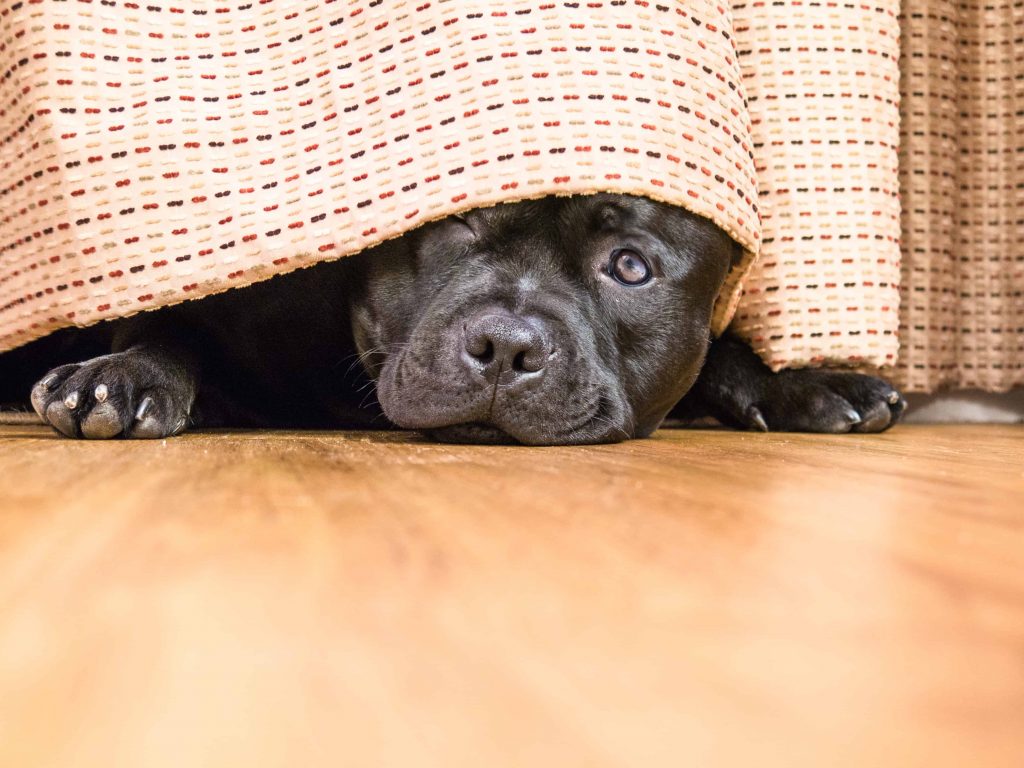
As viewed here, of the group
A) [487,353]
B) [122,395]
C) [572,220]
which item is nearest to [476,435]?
[487,353]

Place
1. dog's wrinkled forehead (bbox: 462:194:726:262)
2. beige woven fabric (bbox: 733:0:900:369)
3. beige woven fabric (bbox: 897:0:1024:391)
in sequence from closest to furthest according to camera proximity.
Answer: dog's wrinkled forehead (bbox: 462:194:726:262) → beige woven fabric (bbox: 733:0:900:369) → beige woven fabric (bbox: 897:0:1024:391)

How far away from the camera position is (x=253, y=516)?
0.63 m

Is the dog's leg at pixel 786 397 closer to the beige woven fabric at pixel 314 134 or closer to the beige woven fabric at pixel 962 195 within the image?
the beige woven fabric at pixel 962 195

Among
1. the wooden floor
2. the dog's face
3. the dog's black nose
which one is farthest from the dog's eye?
the wooden floor

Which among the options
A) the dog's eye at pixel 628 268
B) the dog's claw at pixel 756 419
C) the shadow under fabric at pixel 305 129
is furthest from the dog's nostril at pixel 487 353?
the dog's claw at pixel 756 419

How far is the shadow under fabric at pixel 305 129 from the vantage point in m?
1.61

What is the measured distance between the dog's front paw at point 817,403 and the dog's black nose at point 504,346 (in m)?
0.91

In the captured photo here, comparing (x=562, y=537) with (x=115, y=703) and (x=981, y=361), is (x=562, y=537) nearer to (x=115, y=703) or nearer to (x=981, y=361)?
(x=115, y=703)

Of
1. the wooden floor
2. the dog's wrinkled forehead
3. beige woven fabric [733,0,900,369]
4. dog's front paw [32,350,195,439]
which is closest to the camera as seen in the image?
the wooden floor

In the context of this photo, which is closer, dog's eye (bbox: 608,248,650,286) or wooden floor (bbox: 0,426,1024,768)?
wooden floor (bbox: 0,426,1024,768)

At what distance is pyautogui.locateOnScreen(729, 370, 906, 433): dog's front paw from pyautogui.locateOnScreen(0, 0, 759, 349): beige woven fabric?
0.74 metres

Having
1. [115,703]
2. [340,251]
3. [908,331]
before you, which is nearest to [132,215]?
[340,251]

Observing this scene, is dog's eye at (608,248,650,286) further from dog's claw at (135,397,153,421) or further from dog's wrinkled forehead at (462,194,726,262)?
dog's claw at (135,397,153,421)

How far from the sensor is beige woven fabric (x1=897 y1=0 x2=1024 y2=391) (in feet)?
8.68
